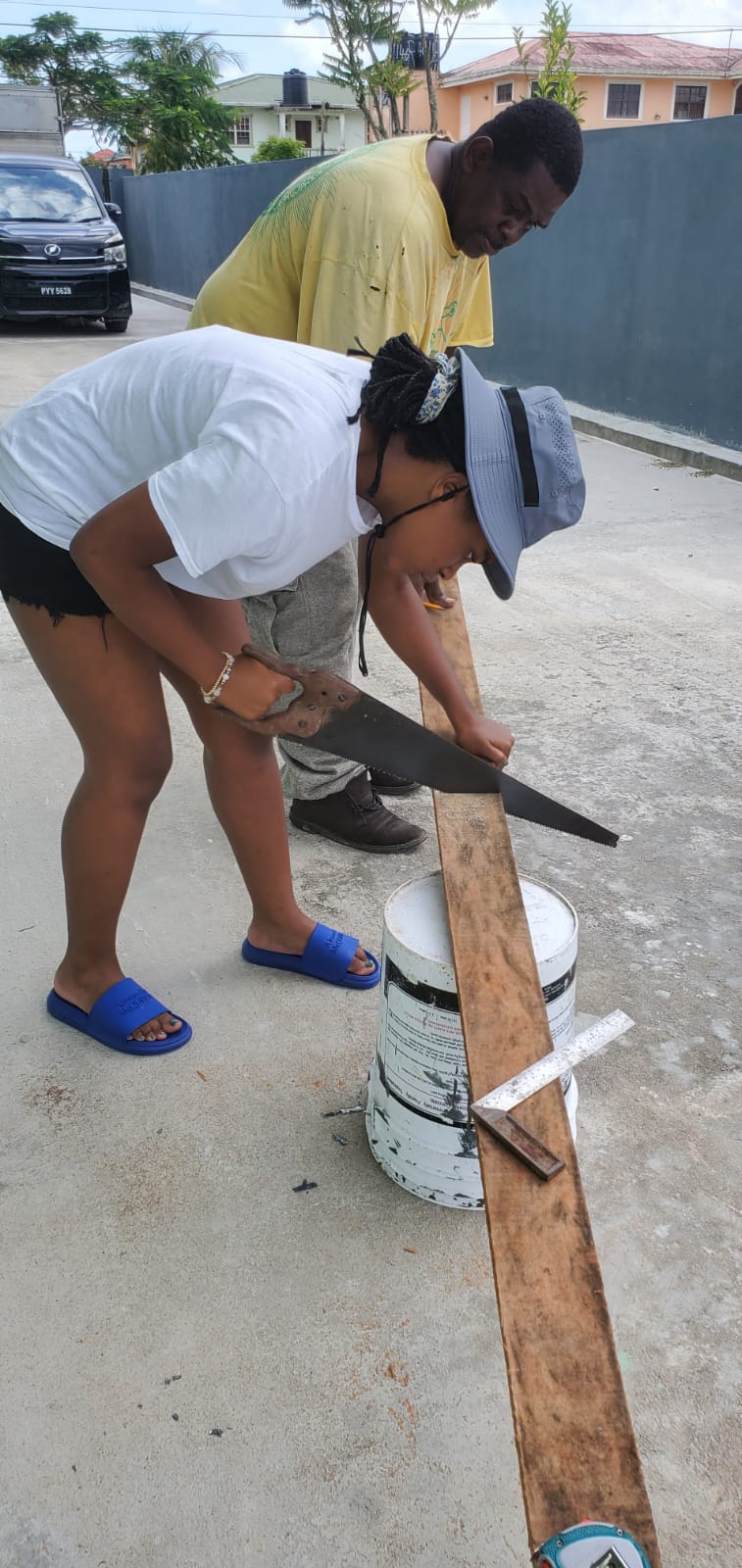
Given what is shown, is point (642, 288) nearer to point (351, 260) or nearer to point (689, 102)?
point (351, 260)

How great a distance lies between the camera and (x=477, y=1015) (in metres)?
1.76

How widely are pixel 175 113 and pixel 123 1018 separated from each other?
30390 millimetres

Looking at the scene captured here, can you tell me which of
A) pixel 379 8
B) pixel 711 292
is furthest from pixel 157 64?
pixel 711 292

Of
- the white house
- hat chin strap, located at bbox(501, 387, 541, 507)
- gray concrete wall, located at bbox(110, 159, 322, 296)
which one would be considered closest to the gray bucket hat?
hat chin strap, located at bbox(501, 387, 541, 507)

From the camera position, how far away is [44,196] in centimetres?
1280

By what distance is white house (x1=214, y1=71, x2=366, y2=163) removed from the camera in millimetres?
44000

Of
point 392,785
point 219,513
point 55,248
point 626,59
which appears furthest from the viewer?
point 626,59

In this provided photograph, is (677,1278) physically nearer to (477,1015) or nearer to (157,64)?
(477,1015)

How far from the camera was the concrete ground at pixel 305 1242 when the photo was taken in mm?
1568

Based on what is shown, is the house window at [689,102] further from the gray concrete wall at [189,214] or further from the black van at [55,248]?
the black van at [55,248]

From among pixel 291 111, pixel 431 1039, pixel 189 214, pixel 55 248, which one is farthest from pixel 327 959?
pixel 291 111

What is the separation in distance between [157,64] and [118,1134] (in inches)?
1698

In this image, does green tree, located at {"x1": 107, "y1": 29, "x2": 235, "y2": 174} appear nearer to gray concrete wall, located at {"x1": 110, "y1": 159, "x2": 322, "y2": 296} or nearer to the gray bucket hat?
gray concrete wall, located at {"x1": 110, "y1": 159, "x2": 322, "y2": 296}

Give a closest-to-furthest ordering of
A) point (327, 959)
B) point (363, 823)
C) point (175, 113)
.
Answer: point (327, 959)
point (363, 823)
point (175, 113)
